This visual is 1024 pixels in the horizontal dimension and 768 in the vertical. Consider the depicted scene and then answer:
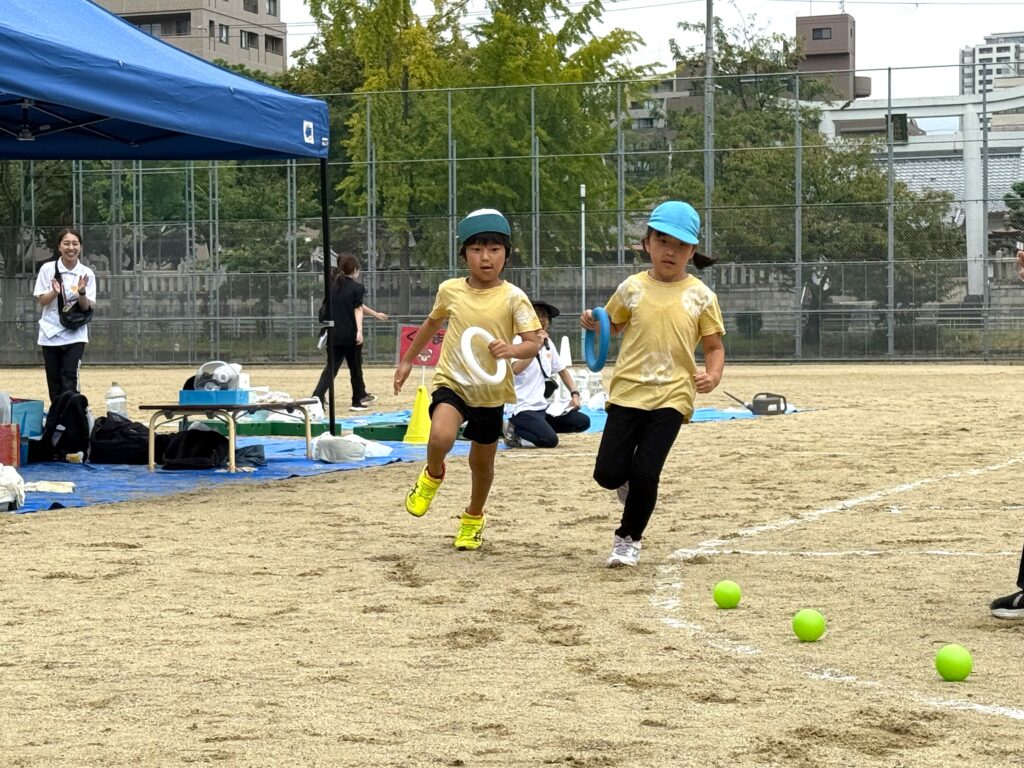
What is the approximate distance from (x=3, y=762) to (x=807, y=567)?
4.45m

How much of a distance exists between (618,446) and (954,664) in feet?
9.10

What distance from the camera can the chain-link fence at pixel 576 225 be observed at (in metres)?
32.7

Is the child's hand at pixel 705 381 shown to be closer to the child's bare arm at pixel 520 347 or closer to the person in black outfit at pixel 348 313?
the child's bare arm at pixel 520 347

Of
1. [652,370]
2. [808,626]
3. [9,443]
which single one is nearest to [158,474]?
[9,443]

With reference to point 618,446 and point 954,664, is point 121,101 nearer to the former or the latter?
point 618,446

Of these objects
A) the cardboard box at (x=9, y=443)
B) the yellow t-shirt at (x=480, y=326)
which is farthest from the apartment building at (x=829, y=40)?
the yellow t-shirt at (x=480, y=326)

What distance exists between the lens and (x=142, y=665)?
558 centimetres

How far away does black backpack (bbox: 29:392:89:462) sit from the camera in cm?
1296

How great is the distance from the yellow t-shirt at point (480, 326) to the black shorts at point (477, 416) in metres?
0.03

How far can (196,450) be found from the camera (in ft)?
42.4

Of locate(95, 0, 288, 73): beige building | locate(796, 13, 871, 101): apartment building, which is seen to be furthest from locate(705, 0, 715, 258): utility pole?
locate(796, 13, 871, 101): apartment building

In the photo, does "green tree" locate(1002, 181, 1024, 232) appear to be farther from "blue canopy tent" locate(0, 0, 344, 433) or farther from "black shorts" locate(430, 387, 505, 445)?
"black shorts" locate(430, 387, 505, 445)

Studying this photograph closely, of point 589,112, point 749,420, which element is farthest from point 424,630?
point 589,112

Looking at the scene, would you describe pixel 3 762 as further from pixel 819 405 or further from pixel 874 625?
pixel 819 405
